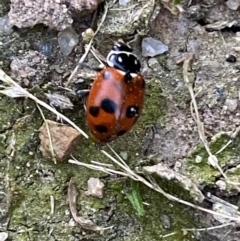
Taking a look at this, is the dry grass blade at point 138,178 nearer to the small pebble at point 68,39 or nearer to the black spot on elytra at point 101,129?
the black spot on elytra at point 101,129

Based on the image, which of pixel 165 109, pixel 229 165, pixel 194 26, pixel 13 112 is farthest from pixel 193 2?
pixel 13 112

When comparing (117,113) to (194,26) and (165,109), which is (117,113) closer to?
(165,109)

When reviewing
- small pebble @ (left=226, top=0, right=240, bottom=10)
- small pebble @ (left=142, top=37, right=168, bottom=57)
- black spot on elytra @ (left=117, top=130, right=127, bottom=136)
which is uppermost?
small pebble @ (left=226, top=0, right=240, bottom=10)

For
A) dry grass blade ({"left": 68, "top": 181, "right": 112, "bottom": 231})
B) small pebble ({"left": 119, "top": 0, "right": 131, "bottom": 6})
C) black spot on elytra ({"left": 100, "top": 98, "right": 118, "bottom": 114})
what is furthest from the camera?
small pebble ({"left": 119, "top": 0, "right": 131, "bottom": 6})

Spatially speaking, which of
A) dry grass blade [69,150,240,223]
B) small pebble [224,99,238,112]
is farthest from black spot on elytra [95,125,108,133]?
small pebble [224,99,238,112]

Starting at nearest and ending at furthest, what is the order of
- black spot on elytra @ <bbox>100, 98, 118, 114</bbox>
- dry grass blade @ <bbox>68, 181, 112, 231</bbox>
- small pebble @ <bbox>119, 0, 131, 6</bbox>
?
1. black spot on elytra @ <bbox>100, 98, 118, 114</bbox>
2. dry grass blade @ <bbox>68, 181, 112, 231</bbox>
3. small pebble @ <bbox>119, 0, 131, 6</bbox>

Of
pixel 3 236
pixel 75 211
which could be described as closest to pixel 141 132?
pixel 75 211

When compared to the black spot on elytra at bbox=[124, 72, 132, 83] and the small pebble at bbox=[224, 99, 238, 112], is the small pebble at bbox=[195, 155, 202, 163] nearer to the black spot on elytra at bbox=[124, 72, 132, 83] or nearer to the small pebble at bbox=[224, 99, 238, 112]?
the small pebble at bbox=[224, 99, 238, 112]
